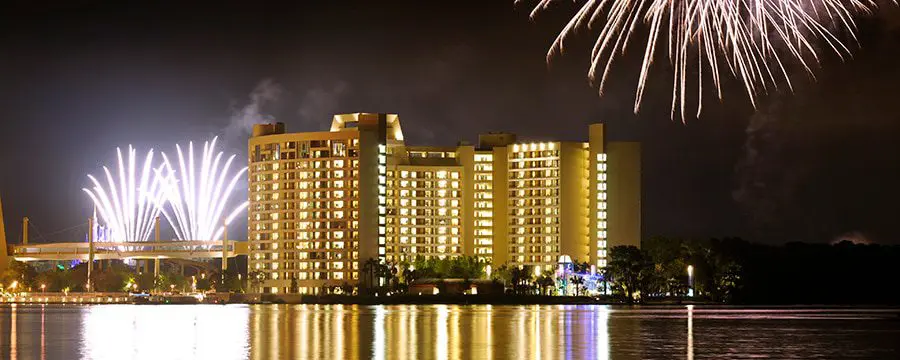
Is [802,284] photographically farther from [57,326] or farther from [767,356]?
[767,356]

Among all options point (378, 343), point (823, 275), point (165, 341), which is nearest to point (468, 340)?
point (378, 343)

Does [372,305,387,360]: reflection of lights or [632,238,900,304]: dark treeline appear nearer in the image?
[372,305,387,360]: reflection of lights

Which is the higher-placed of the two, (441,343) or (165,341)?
(441,343)

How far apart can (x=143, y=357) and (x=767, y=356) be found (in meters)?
26.9

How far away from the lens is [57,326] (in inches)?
4038

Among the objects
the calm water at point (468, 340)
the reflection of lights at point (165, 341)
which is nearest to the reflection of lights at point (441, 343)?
Answer: the calm water at point (468, 340)

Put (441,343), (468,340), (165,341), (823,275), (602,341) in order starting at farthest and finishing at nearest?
(823,275) → (468,340) → (165,341) → (602,341) → (441,343)

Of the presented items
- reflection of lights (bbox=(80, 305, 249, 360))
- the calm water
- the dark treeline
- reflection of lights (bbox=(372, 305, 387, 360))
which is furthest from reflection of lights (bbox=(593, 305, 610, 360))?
the dark treeline

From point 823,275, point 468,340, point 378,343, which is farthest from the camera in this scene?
point 823,275

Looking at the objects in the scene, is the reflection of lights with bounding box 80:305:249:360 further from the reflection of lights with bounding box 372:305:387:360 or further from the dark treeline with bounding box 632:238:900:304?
the dark treeline with bounding box 632:238:900:304

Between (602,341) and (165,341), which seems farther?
(165,341)

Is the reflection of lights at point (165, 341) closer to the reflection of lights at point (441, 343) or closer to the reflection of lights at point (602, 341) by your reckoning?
the reflection of lights at point (441, 343)

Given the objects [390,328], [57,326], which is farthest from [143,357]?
[57,326]

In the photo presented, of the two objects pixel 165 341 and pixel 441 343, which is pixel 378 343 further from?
pixel 165 341
